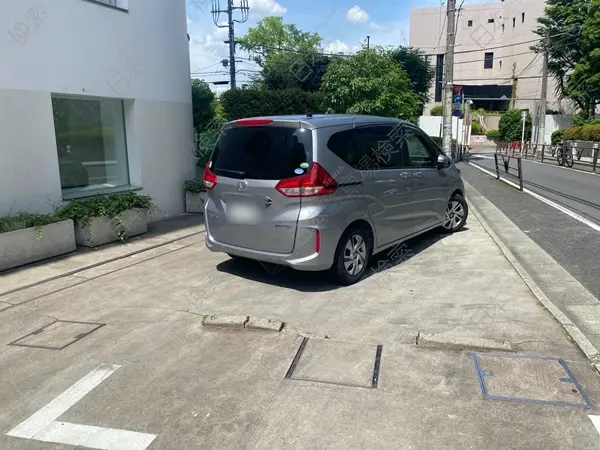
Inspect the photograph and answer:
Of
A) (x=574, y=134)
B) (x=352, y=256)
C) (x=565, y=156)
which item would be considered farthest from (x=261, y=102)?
(x=574, y=134)

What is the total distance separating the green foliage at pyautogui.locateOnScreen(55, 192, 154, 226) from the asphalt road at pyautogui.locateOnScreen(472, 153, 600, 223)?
27.2 ft

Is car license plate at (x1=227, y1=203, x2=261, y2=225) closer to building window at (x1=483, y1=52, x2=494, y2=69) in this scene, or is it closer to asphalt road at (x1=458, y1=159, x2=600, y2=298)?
asphalt road at (x1=458, y1=159, x2=600, y2=298)

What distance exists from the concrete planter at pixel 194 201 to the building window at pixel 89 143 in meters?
1.48

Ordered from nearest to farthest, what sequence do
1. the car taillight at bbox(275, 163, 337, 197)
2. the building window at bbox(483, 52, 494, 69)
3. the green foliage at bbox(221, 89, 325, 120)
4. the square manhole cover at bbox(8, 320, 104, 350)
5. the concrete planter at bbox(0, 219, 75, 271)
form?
1. the square manhole cover at bbox(8, 320, 104, 350)
2. the car taillight at bbox(275, 163, 337, 197)
3. the concrete planter at bbox(0, 219, 75, 271)
4. the green foliage at bbox(221, 89, 325, 120)
5. the building window at bbox(483, 52, 494, 69)

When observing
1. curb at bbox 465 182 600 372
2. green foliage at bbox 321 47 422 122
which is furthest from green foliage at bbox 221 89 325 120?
curb at bbox 465 182 600 372

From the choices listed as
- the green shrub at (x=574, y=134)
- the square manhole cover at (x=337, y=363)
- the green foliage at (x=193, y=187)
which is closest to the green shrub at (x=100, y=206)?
the green foliage at (x=193, y=187)

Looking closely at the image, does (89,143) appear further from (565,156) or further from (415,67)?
(415,67)

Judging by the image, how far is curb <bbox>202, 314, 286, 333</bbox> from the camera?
442 cm

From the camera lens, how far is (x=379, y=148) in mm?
6078

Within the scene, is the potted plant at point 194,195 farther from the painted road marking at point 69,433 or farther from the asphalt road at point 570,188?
the asphalt road at point 570,188

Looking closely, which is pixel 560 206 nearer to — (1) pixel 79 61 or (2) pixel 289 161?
(2) pixel 289 161

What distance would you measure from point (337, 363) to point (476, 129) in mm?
52480

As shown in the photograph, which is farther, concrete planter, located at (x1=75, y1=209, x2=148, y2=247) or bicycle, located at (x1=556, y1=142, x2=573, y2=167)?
bicycle, located at (x1=556, y1=142, x2=573, y2=167)

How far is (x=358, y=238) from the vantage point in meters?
5.62
